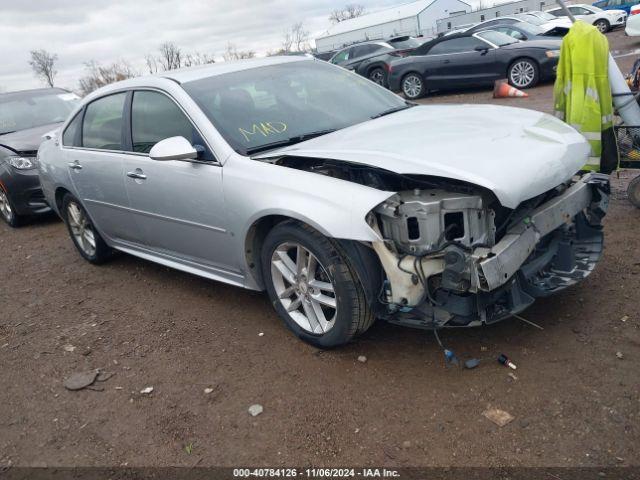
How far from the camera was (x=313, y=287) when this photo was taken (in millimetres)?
3215

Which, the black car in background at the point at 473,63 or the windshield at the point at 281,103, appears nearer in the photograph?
the windshield at the point at 281,103

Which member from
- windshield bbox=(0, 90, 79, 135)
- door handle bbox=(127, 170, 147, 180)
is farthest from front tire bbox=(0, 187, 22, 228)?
door handle bbox=(127, 170, 147, 180)

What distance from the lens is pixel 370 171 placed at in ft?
9.82

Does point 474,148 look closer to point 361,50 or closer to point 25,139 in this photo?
point 25,139

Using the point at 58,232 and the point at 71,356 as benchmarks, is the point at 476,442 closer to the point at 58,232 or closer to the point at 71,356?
the point at 71,356

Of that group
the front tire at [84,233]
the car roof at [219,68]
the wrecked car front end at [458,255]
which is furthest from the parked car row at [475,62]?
the wrecked car front end at [458,255]

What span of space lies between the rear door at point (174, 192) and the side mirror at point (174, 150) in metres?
0.12

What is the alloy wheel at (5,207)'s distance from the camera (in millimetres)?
7603

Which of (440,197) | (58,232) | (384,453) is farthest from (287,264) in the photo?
(58,232)

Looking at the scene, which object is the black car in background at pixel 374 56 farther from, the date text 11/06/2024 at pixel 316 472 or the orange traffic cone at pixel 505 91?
the date text 11/06/2024 at pixel 316 472

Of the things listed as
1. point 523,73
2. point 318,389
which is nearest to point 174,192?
point 318,389

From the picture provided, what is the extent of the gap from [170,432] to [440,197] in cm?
183

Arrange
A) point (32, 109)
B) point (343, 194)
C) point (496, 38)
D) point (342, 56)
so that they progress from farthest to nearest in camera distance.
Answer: point (342, 56) → point (496, 38) → point (32, 109) → point (343, 194)

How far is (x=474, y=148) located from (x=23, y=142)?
6736 millimetres
